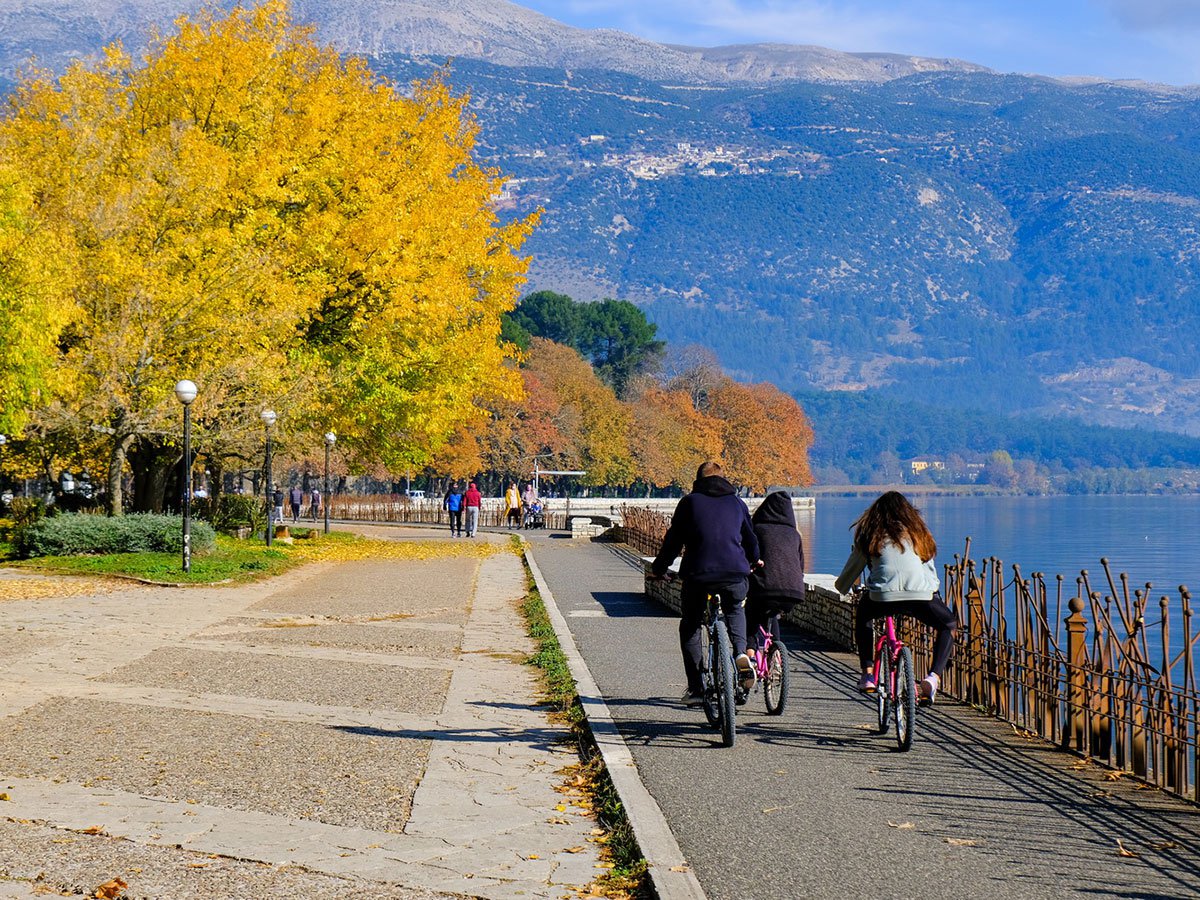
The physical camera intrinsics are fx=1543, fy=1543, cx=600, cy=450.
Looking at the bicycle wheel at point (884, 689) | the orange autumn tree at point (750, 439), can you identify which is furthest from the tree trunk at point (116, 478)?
the orange autumn tree at point (750, 439)

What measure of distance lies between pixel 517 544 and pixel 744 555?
32884 millimetres

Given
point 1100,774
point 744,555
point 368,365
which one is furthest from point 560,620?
point 368,365

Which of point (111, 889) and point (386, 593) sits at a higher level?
point (386, 593)

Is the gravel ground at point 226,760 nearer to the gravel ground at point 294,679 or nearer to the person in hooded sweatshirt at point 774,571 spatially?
the gravel ground at point 294,679

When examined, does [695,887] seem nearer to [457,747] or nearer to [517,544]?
[457,747]

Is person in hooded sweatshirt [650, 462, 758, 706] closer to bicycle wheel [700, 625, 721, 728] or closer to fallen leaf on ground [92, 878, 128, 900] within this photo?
bicycle wheel [700, 625, 721, 728]

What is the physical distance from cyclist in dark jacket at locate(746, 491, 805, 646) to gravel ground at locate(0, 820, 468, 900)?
488cm

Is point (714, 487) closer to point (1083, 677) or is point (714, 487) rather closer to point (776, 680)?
point (776, 680)

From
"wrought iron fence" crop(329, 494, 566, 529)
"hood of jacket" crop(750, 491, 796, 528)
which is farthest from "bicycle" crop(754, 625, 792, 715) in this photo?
"wrought iron fence" crop(329, 494, 566, 529)

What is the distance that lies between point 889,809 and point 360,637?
9.99 meters

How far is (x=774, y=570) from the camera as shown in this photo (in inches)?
443

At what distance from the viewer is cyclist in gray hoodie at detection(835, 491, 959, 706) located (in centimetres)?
991

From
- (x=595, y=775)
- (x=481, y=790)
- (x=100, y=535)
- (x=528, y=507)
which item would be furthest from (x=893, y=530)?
(x=528, y=507)

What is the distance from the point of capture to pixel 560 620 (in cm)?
1866
